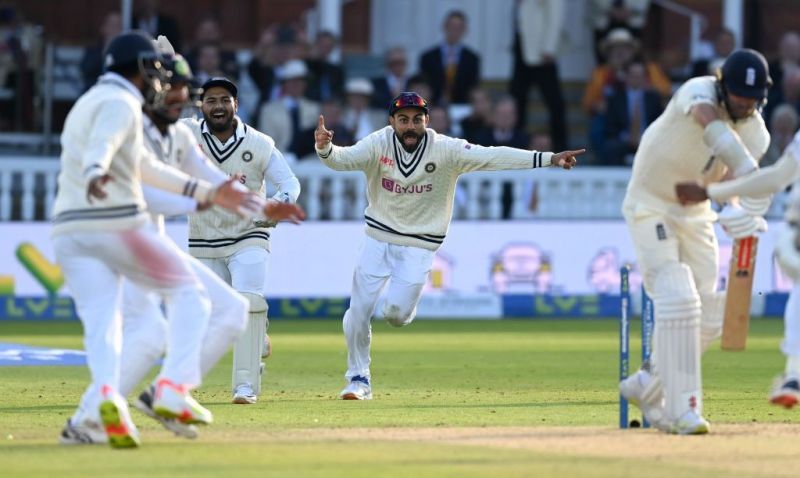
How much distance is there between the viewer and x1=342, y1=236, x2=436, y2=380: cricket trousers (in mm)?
12656

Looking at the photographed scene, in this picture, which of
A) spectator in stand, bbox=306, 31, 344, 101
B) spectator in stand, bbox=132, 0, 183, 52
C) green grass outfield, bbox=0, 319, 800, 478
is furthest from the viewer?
spectator in stand, bbox=132, 0, 183, 52

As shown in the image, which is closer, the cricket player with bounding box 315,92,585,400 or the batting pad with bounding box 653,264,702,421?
the batting pad with bounding box 653,264,702,421

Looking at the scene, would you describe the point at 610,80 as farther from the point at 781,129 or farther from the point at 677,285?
the point at 677,285

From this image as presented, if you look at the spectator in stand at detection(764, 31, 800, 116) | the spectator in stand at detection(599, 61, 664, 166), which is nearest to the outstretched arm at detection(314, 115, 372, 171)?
the spectator in stand at detection(599, 61, 664, 166)

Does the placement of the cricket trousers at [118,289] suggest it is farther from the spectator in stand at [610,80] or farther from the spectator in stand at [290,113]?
the spectator in stand at [610,80]

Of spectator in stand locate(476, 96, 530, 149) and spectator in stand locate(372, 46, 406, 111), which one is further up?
spectator in stand locate(372, 46, 406, 111)

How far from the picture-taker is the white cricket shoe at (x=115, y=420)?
8664 mm

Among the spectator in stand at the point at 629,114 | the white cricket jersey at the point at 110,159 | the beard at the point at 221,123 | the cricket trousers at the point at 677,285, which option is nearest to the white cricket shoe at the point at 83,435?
the white cricket jersey at the point at 110,159

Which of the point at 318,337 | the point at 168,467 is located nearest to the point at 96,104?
the point at 168,467

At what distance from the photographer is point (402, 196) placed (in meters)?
12.8

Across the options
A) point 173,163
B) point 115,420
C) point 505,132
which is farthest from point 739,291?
point 505,132

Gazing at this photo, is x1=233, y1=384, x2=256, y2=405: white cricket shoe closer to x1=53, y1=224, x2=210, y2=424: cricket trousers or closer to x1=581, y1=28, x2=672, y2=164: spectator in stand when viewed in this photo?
x1=53, y1=224, x2=210, y2=424: cricket trousers

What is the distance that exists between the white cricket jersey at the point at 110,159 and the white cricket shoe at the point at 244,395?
294 cm

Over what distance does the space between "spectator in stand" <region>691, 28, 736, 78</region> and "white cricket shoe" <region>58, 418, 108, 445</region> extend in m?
14.6
